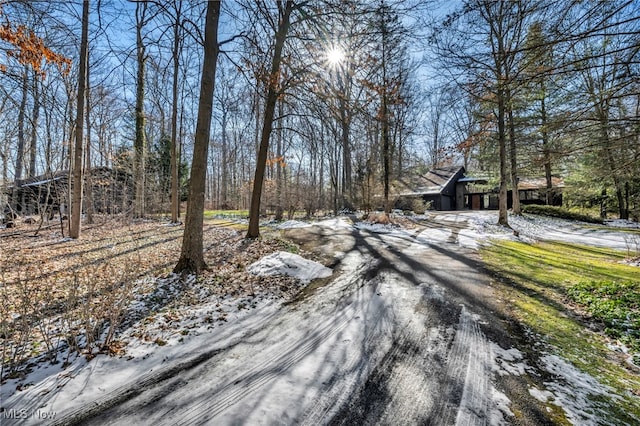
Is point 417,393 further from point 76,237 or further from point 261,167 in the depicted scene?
point 76,237

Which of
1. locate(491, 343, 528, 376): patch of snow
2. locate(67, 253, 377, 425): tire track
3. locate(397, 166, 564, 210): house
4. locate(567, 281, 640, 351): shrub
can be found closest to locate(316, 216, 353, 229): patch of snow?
locate(567, 281, 640, 351): shrub

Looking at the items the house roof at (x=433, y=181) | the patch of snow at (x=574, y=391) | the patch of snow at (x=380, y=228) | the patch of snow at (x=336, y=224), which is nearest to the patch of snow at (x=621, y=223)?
the house roof at (x=433, y=181)

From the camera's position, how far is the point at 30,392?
220cm

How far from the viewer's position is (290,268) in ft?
19.3

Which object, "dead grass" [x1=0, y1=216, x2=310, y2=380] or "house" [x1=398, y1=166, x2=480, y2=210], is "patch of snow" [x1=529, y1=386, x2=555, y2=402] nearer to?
"dead grass" [x1=0, y1=216, x2=310, y2=380]

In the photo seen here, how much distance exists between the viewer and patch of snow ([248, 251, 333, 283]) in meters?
5.64

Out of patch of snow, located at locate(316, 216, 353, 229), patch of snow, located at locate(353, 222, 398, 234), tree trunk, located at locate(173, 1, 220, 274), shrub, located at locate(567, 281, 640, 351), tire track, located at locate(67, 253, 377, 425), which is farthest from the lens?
patch of snow, located at locate(316, 216, 353, 229)

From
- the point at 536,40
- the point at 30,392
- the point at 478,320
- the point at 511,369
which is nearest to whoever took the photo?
the point at 30,392

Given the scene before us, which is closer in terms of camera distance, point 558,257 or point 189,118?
point 558,257

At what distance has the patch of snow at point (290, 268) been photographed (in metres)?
5.64

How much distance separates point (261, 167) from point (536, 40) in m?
7.54

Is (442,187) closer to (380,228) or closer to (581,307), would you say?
(380,228)

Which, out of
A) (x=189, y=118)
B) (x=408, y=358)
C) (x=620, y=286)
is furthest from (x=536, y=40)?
(x=189, y=118)

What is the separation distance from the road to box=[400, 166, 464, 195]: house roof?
80.1ft
